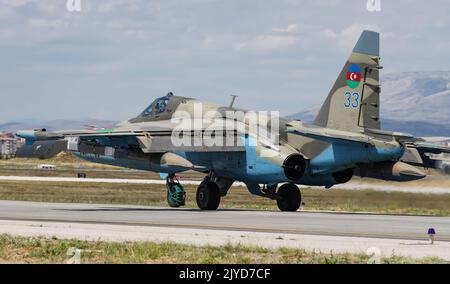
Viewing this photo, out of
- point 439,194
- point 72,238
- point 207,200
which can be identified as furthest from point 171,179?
point 72,238

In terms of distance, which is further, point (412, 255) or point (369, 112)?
point (369, 112)

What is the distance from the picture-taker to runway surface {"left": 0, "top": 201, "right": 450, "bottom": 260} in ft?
72.1

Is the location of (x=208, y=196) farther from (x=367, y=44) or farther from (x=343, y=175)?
(x=367, y=44)

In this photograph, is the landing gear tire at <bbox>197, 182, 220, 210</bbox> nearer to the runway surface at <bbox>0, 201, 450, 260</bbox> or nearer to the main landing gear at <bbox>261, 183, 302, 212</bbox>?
the runway surface at <bbox>0, 201, 450, 260</bbox>

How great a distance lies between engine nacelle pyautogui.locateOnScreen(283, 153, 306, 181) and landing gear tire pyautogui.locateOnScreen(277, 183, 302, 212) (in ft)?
6.83

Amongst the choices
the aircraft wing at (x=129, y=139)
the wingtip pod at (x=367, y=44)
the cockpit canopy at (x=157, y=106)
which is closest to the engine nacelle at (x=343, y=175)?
the aircraft wing at (x=129, y=139)

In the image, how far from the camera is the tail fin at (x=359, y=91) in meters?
34.2

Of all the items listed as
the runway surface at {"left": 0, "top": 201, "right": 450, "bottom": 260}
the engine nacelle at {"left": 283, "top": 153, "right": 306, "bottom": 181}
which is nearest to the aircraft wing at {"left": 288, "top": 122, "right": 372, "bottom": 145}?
the engine nacelle at {"left": 283, "top": 153, "right": 306, "bottom": 181}

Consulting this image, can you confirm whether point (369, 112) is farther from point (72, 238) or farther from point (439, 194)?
point (72, 238)

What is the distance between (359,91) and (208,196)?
23.7ft

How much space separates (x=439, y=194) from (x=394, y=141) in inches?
246

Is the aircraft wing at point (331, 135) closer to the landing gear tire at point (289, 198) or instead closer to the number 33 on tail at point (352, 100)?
the number 33 on tail at point (352, 100)

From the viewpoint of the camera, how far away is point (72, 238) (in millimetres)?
23109

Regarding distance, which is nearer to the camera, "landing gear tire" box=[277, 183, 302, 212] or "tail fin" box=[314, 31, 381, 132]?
"tail fin" box=[314, 31, 381, 132]
